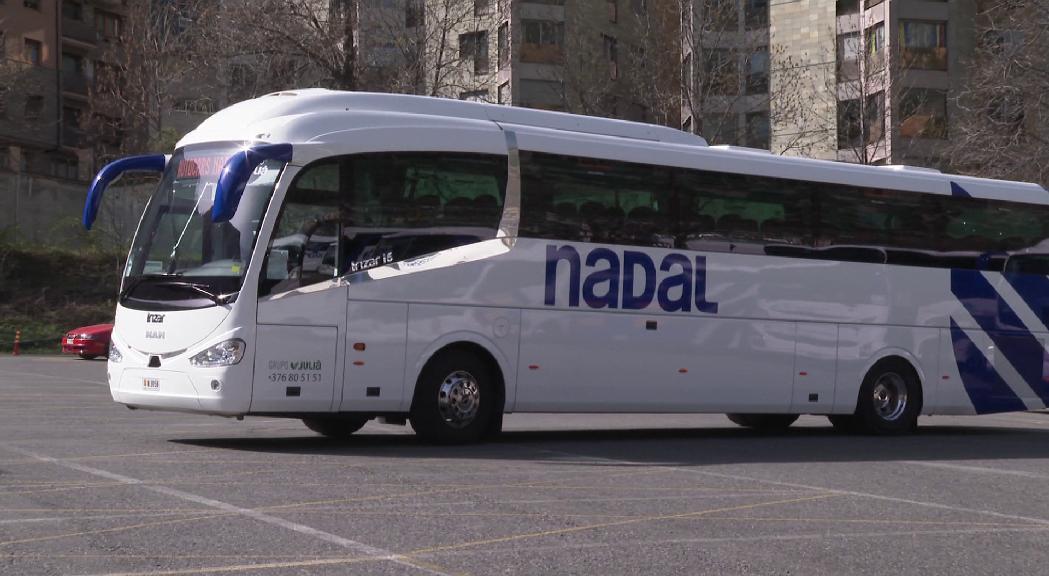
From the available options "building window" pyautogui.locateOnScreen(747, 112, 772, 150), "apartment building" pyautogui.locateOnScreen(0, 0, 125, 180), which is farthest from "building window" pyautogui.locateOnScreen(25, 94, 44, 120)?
"building window" pyautogui.locateOnScreen(747, 112, 772, 150)

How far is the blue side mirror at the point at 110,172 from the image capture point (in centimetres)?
1429

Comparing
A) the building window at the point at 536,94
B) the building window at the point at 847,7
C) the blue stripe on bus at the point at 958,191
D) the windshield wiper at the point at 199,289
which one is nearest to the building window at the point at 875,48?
the building window at the point at 847,7

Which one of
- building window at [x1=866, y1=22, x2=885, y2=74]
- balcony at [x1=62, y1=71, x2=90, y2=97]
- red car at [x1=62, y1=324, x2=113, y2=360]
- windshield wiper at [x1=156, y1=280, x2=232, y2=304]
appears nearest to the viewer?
windshield wiper at [x1=156, y1=280, x2=232, y2=304]

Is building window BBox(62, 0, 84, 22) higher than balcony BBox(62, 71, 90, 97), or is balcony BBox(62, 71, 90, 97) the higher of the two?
building window BBox(62, 0, 84, 22)

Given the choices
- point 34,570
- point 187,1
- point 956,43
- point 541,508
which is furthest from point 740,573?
point 956,43

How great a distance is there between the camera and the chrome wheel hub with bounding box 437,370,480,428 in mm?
14562

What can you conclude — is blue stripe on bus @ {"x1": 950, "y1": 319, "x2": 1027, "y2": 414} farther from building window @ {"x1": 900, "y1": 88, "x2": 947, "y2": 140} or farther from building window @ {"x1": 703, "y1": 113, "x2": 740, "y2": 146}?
building window @ {"x1": 900, "y1": 88, "x2": 947, "y2": 140}

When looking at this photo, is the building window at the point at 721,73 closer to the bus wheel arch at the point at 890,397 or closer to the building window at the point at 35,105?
the bus wheel arch at the point at 890,397

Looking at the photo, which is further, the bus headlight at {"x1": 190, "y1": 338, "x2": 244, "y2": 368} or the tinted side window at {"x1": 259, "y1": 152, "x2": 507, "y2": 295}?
the tinted side window at {"x1": 259, "y1": 152, "x2": 507, "y2": 295}

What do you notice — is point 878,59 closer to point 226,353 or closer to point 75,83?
point 226,353

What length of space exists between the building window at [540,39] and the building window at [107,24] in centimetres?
2789

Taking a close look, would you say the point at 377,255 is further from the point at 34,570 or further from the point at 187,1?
the point at 187,1

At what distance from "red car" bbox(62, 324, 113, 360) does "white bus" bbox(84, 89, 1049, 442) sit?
23.5 m

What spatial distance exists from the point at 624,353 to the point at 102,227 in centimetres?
3819
